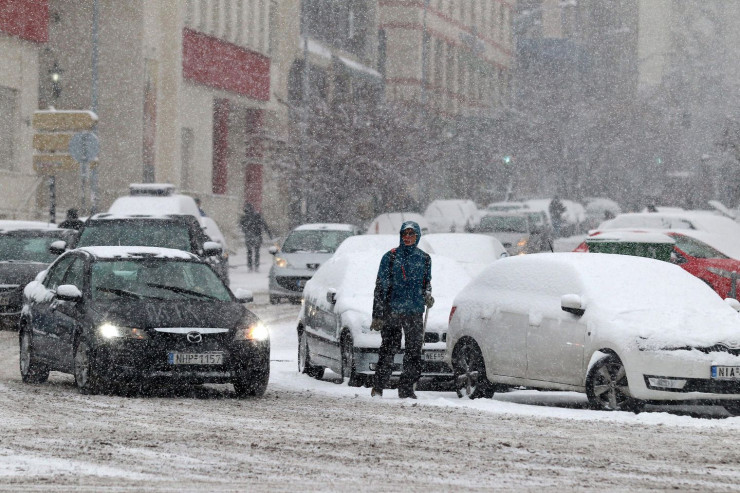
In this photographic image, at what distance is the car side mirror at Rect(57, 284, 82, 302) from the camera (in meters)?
13.9

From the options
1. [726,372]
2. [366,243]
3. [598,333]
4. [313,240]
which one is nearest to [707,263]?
[366,243]

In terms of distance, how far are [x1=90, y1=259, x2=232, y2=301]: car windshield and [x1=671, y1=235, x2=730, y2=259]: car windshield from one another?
441 inches

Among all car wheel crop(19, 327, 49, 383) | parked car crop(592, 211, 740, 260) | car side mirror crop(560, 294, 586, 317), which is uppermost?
parked car crop(592, 211, 740, 260)

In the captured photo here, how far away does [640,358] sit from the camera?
12430 millimetres

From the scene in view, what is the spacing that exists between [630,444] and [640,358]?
A: 6.89 ft

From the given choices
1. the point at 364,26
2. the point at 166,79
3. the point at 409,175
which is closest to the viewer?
the point at 166,79

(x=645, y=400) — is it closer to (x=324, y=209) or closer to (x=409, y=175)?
(x=324, y=209)

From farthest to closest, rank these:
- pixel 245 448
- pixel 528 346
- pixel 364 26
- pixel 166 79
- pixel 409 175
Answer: pixel 364 26 → pixel 409 175 → pixel 166 79 → pixel 528 346 → pixel 245 448

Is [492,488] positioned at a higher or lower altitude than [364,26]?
lower

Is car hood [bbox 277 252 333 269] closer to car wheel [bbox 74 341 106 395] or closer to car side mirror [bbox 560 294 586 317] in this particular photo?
car wheel [bbox 74 341 106 395]

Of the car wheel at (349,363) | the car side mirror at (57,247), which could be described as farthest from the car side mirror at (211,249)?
the car wheel at (349,363)

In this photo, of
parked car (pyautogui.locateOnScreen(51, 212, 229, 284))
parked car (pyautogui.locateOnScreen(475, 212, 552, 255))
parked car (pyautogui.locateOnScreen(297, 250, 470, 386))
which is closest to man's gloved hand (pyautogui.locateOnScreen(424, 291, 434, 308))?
parked car (pyautogui.locateOnScreen(297, 250, 470, 386))

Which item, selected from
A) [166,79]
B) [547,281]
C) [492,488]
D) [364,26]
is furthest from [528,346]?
[364,26]

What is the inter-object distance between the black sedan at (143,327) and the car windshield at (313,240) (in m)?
15.5
